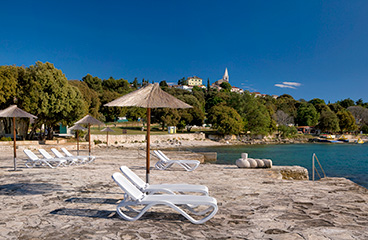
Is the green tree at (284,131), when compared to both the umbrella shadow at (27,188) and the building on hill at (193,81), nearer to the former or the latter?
the umbrella shadow at (27,188)

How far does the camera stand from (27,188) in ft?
21.8

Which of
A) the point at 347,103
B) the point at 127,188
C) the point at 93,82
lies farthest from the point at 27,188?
the point at 347,103

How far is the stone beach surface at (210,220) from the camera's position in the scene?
12.7 feet

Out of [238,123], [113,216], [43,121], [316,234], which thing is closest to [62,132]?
[43,121]

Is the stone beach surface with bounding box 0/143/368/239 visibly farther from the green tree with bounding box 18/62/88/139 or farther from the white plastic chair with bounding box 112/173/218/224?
the green tree with bounding box 18/62/88/139

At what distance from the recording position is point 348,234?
3.84 metres

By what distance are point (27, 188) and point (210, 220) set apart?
5.03m

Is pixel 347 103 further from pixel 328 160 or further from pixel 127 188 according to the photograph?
pixel 127 188

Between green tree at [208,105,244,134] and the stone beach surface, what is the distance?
135 feet

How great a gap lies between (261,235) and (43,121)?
24.4 metres

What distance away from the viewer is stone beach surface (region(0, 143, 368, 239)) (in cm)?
387

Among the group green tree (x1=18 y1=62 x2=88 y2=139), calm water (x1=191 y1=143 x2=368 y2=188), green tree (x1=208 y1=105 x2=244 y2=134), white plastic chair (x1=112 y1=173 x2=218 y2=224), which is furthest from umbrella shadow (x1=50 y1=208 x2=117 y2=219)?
green tree (x1=208 y1=105 x2=244 y2=134)

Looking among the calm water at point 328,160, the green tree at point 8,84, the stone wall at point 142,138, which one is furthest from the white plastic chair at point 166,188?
the stone wall at point 142,138

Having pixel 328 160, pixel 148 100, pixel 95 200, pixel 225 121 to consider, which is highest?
pixel 225 121
